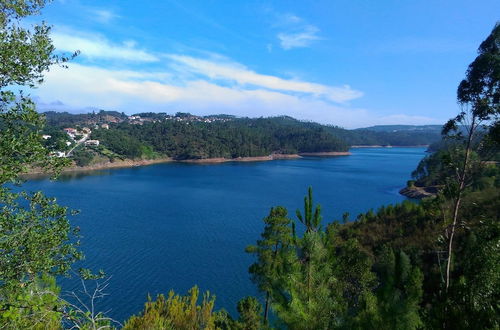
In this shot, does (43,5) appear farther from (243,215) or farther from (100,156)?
(100,156)

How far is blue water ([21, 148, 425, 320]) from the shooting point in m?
23.4

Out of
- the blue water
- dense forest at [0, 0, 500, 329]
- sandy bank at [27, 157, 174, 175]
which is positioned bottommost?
the blue water

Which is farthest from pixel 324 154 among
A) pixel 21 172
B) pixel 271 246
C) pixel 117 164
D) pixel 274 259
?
pixel 21 172

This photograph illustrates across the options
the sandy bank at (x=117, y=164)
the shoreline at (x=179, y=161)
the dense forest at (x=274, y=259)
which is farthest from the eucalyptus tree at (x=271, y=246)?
the sandy bank at (x=117, y=164)

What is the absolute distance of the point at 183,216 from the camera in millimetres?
42312

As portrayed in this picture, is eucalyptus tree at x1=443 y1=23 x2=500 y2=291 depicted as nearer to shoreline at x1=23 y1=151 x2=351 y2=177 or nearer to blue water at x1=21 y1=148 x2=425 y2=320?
blue water at x1=21 y1=148 x2=425 y2=320

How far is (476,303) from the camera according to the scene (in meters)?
4.22

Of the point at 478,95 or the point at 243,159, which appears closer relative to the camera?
the point at 478,95

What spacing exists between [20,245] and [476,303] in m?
5.44

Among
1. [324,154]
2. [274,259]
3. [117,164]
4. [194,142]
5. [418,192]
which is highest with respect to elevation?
[194,142]

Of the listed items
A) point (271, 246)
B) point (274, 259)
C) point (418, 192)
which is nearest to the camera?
point (274, 259)

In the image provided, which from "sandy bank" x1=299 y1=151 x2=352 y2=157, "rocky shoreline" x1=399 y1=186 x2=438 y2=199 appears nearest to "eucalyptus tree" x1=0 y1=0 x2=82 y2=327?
"rocky shoreline" x1=399 y1=186 x2=438 y2=199

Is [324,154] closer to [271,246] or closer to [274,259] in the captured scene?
[271,246]

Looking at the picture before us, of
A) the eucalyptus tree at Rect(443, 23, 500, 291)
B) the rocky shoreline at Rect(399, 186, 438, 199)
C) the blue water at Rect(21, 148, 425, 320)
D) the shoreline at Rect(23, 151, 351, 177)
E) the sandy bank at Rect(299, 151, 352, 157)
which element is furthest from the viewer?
the sandy bank at Rect(299, 151, 352, 157)
